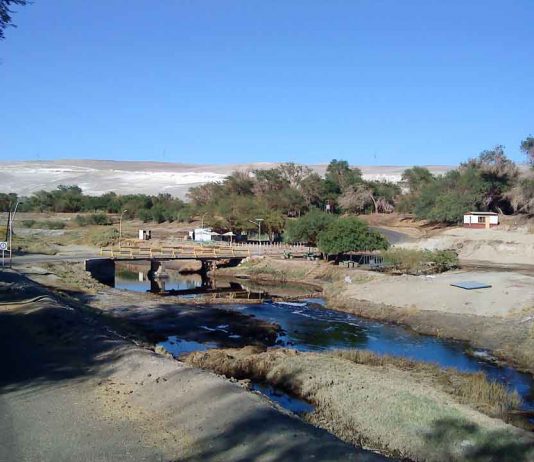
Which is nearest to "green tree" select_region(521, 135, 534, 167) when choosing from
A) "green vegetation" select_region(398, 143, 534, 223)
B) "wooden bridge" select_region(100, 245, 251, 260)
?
"green vegetation" select_region(398, 143, 534, 223)

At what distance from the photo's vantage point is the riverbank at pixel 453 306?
1280 inches

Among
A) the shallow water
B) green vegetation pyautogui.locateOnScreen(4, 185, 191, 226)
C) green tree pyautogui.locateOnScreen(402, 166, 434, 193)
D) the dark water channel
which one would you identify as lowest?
the dark water channel

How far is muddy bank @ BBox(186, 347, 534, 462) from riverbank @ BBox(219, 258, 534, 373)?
30.1 ft

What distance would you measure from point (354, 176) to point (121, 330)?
114438 mm

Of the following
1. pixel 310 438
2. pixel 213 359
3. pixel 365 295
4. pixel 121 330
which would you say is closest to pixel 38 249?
pixel 365 295

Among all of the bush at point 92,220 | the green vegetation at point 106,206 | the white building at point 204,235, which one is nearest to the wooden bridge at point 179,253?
the white building at point 204,235

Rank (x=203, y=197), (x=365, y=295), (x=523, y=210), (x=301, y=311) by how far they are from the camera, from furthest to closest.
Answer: (x=203, y=197), (x=523, y=210), (x=365, y=295), (x=301, y=311)

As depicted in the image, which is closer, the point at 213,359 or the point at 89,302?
the point at 213,359

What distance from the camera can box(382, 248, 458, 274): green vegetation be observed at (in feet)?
191

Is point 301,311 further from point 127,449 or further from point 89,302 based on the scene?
point 127,449

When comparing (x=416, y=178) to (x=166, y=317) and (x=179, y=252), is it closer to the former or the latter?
(x=179, y=252)

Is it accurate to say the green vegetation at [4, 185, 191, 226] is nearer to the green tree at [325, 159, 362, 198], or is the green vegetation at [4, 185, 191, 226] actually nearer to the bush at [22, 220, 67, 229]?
the bush at [22, 220, 67, 229]

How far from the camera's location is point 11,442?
1045cm

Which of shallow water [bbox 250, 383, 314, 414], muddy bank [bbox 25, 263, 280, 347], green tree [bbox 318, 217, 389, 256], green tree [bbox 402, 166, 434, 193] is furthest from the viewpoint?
green tree [bbox 402, 166, 434, 193]
